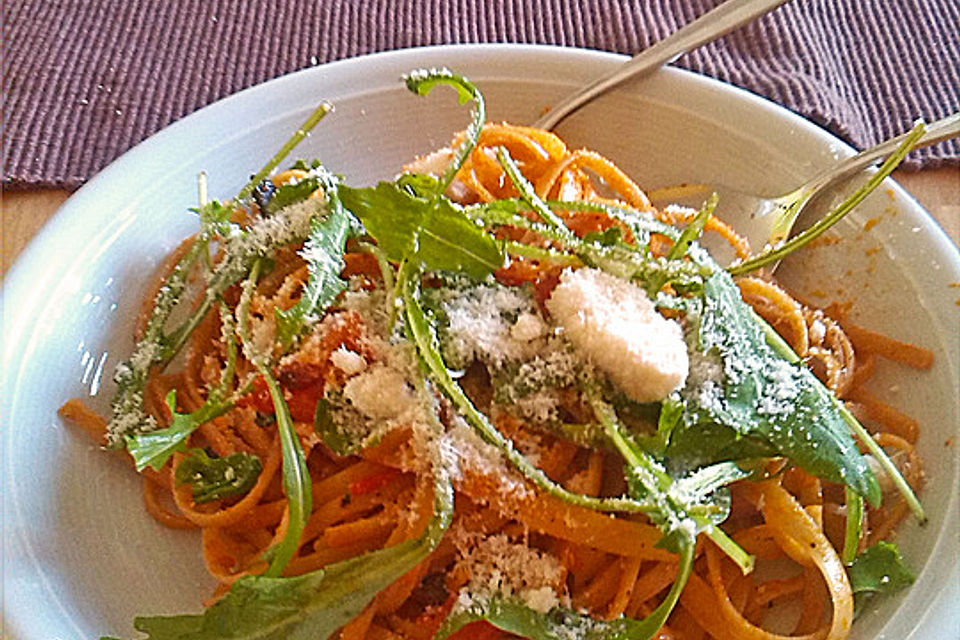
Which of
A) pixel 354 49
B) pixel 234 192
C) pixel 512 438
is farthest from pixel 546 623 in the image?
pixel 354 49

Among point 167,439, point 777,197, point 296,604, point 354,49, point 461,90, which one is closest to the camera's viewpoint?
point 296,604

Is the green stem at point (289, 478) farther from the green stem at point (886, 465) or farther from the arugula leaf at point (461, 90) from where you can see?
the green stem at point (886, 465)

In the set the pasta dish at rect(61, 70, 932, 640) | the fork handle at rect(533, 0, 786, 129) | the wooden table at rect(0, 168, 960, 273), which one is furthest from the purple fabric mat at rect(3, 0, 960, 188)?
the pasta dish at rect(61, 70, 932, 640)

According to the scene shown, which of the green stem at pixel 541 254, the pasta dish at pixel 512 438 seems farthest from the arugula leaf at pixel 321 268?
the green stem at pixel 541 254

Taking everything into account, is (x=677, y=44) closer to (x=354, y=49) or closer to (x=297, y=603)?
(x=354, y=49)

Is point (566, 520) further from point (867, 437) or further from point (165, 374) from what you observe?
point (165, 374)

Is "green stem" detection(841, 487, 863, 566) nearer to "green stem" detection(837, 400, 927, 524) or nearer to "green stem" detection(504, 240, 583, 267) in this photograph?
"green stem" detection(837, 400, 927, 524)

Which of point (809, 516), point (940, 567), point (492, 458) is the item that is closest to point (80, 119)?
point (492, 458)
